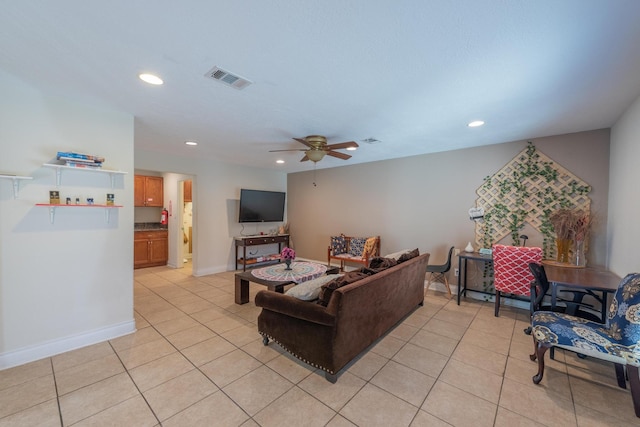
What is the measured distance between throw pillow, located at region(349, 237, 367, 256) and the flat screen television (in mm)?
2258

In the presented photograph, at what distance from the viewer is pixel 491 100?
2.50 metres

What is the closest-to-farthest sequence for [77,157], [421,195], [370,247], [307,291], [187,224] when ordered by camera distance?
1. [307,291]
2. [77,157]
3. [421,195]
4. [370,247]
5. [187,224]

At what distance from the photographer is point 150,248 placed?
619cm

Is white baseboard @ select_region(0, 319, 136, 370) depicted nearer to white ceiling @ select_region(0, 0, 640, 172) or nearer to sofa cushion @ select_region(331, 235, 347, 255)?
white ceiling @ select_region(0, 0, 640, 172)

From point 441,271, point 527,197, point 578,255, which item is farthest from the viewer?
point 441,271

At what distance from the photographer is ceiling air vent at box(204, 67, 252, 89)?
2018 millimetres

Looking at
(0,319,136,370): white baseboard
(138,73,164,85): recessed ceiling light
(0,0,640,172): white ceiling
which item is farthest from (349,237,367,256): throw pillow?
(138,73,164,85): recessed ceiling light

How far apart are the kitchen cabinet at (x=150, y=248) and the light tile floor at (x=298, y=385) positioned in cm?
354

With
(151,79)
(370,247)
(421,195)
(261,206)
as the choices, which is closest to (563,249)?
Answer: (421,195)

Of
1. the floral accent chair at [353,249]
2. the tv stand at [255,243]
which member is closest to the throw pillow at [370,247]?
the floral accent chair at [353,249]

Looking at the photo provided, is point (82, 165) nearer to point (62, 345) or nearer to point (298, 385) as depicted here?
point (62, 345)

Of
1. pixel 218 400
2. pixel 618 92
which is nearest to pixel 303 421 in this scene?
pixel 218 400

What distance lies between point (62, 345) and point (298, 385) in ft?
7.92

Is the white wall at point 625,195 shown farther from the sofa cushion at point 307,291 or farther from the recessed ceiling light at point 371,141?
the sofa cushion at point 307,291
